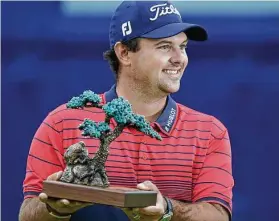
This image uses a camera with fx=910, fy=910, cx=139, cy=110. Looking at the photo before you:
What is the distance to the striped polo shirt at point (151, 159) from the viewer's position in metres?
2.75

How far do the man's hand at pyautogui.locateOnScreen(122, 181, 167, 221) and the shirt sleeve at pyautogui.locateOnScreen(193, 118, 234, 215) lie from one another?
273mm

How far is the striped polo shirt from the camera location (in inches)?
108

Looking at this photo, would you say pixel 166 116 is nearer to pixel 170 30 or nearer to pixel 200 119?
pixel 200 119

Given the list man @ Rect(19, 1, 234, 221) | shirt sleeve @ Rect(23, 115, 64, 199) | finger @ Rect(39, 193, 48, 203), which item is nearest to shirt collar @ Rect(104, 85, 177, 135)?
man @ Rect(19, 1, 234, 221)

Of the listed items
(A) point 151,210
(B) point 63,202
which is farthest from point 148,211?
(B) point 63,202

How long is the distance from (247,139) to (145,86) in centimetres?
109

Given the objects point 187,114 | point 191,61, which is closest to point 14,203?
point 191,61

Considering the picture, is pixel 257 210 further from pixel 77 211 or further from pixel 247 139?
pixel 77 211

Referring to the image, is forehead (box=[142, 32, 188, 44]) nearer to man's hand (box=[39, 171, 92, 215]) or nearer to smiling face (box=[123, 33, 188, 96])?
smiling face (box=[123, 33, 188, 96])

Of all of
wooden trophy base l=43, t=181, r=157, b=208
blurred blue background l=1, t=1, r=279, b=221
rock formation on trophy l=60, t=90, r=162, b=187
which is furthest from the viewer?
blurred blue background l=1, t=1, r=279, b=221

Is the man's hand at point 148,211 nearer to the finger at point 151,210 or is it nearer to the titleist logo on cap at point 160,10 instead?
the finger at point 151,210

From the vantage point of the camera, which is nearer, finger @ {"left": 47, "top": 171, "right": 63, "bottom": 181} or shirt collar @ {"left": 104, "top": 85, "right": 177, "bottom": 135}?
finger @ {"left": 47, "top": 171, "right": 63, "bottom": 181}

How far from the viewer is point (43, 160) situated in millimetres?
2750

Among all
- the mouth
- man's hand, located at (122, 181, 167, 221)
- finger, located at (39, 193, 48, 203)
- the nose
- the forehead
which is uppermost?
the forehead
